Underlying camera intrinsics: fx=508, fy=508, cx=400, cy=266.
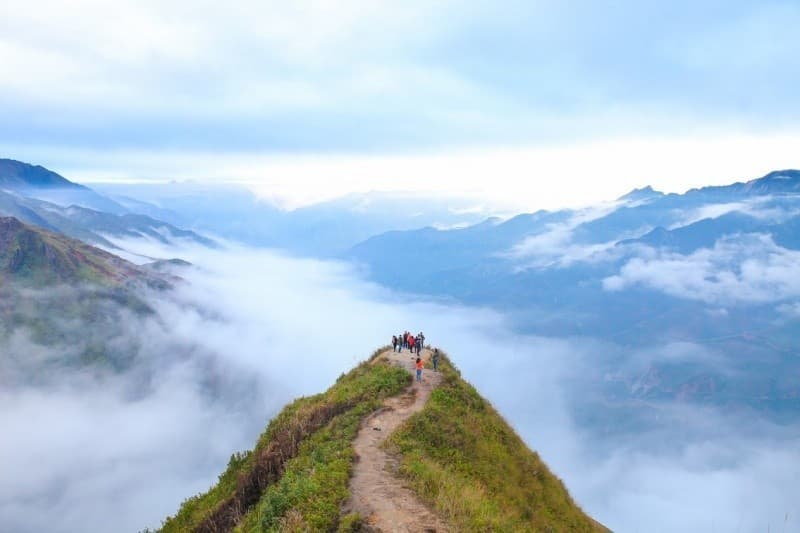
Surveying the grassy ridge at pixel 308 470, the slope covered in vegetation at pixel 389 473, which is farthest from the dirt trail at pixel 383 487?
the grassy ridge at pixel 308 470

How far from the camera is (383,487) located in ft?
64.1

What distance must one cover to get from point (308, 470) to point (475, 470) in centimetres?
819

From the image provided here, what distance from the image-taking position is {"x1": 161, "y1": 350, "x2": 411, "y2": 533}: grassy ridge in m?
17.6

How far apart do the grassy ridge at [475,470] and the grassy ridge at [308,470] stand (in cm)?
297

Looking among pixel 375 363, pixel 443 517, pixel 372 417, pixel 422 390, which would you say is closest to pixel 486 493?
pixel 443 517

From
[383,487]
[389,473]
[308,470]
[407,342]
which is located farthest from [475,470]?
[407,342]

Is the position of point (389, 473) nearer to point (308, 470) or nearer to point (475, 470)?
point (308, 470)

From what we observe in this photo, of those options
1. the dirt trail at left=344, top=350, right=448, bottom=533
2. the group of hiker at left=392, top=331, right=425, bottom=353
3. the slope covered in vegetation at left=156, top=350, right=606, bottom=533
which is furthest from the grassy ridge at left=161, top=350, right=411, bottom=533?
the group of hiker at left=392, top=331, right=425, bottom=353

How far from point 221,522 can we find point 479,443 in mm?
13144

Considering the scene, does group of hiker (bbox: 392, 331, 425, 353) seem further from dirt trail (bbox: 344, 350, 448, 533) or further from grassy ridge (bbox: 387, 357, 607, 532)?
dirt trail (bbox: 344, 350, 448, 533)

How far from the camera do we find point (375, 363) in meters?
41.4

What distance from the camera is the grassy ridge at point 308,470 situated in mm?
17594

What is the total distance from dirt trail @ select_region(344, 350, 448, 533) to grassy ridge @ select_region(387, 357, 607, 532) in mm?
607

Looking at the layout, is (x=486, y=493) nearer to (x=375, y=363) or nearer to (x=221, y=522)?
(x=221, y=522)
